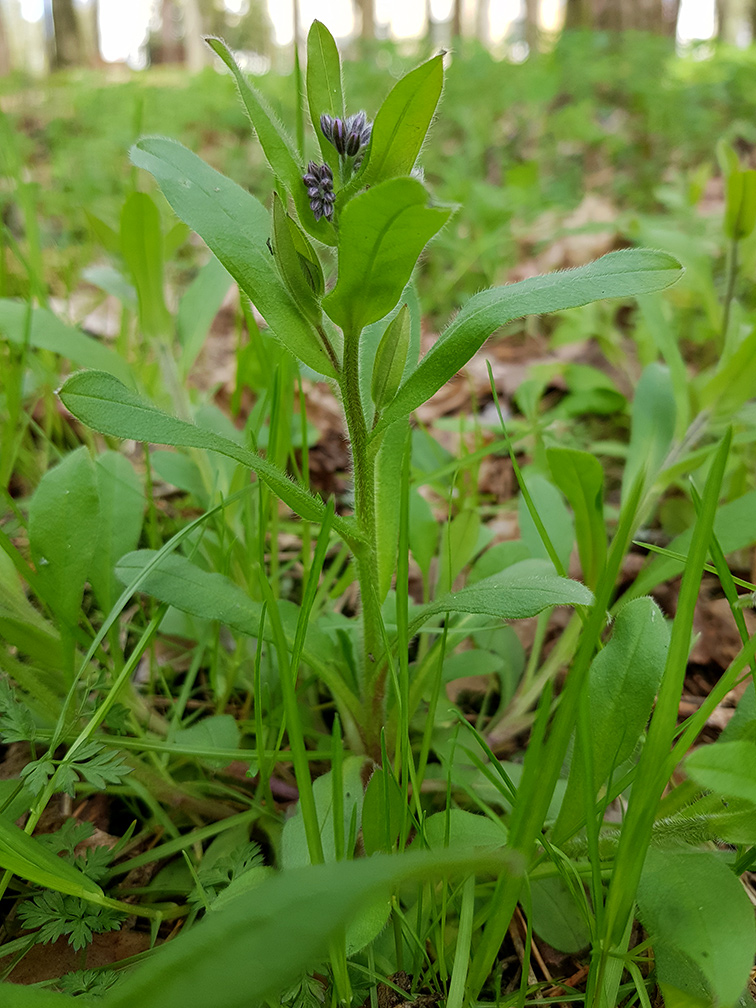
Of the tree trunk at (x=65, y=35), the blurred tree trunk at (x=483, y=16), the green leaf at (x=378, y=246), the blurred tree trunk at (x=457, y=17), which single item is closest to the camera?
the green leaf at (x=378, y=246)

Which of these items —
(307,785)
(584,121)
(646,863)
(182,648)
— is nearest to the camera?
(307,785)

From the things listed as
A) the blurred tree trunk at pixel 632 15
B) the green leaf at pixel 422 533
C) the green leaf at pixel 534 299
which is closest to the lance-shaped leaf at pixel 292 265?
the green leaf at pixel 534 299

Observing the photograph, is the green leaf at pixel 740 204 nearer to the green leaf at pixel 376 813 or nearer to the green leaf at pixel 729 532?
the green leaf at pixel 729 532

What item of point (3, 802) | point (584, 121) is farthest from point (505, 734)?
point (584, 121)

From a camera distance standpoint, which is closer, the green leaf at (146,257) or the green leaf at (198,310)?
the green leaf at (146,257)

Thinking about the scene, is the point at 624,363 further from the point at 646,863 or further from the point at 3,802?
the point at 3,802

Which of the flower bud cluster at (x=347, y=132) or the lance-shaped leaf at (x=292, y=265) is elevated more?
the flower bud cluster at (x=347, y=132)

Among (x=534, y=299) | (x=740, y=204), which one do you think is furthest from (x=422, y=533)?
(x=740, y=204)
